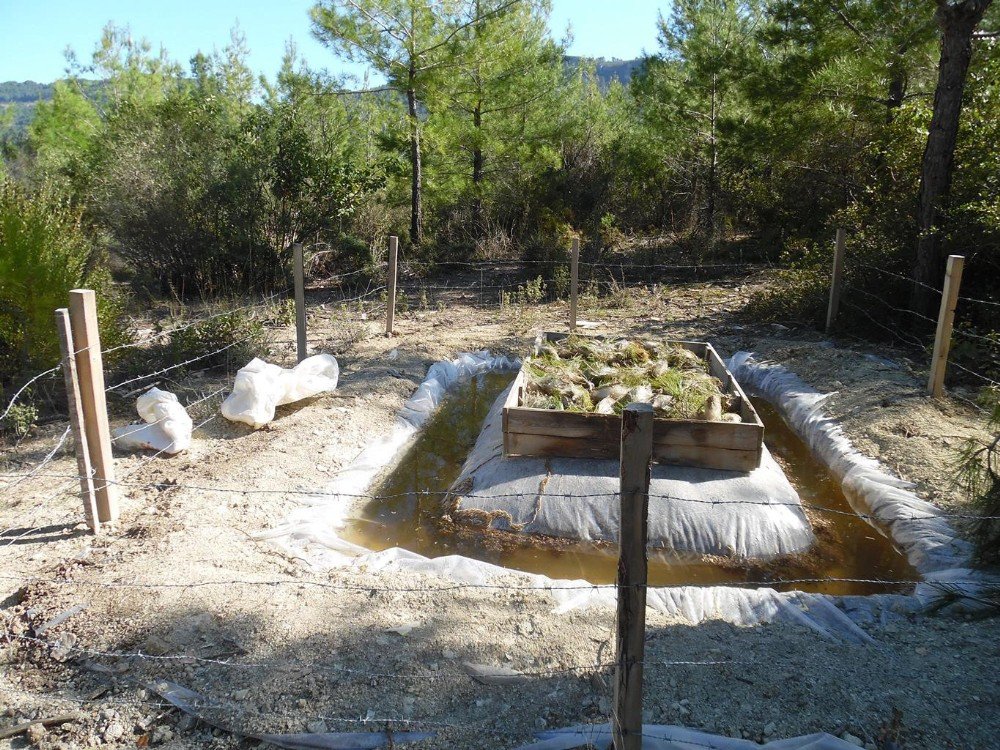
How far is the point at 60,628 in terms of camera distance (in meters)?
3.16

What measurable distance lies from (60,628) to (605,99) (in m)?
17.0

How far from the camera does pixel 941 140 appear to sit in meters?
7.55

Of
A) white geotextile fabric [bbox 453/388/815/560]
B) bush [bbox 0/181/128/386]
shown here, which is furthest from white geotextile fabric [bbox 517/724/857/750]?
bush [bbox 0/181/128/386]

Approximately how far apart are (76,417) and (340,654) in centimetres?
194

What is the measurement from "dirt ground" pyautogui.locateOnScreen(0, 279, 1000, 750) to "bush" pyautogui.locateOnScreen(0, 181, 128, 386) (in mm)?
1738

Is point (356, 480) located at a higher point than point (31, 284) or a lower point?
lower

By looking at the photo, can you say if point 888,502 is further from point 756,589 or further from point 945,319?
point 945,319

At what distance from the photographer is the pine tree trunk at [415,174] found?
490 inches

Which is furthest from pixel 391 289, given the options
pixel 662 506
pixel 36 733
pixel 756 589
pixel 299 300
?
pixel 36 733

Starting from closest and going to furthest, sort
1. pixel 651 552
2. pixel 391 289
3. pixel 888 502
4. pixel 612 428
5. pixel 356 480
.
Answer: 1. pixel 651 552
2. pixel 888 502
3. pixel 612 428
4. pixel 356 480
5. pixel 391 289

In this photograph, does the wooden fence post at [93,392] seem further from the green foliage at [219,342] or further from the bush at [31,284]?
the green foliage at [219,342]

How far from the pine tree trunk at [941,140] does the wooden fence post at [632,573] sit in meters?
6.43

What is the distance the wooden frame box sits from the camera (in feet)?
16.1

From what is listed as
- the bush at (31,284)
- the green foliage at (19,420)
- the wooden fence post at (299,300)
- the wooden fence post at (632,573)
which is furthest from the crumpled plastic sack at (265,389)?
the wooden fence post at (632,573)
